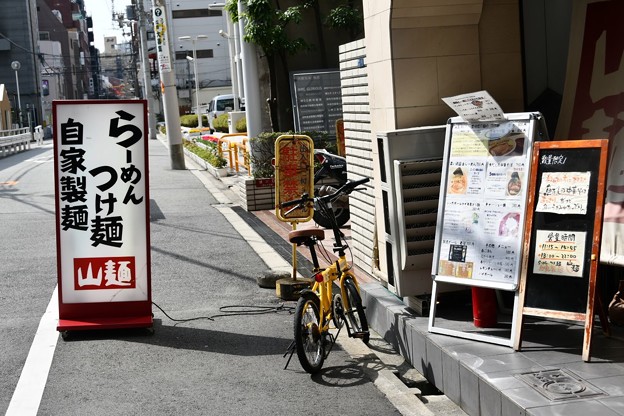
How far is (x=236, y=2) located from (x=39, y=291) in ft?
37.2

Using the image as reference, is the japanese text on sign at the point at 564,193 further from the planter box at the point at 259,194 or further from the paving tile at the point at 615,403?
the planter box at the point at 259,194

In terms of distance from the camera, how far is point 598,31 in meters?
6.77

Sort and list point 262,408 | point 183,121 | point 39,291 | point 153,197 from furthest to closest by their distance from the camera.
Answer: point 183,121, point 153,197, point 39,291, point 262,408

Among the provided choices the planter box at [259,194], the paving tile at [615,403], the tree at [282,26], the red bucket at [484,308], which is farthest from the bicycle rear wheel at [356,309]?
the tree at [282,26]

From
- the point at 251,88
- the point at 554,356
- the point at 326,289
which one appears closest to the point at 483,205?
the point at 554,356

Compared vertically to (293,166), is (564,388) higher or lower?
lower

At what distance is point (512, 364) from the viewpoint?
17.8ft

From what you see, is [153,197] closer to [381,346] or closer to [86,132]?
[86,132]

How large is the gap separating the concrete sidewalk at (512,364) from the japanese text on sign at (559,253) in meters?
0.58

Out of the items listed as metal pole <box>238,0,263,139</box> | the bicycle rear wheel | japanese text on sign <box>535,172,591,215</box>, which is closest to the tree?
metal pole <box>238,0,263,139</box>

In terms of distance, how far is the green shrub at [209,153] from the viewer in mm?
23094

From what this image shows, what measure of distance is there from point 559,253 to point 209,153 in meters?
20.9

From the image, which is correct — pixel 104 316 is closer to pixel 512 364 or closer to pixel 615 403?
pixel 512 364

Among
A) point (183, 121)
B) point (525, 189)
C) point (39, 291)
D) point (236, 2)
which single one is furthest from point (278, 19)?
point (183, 121)
